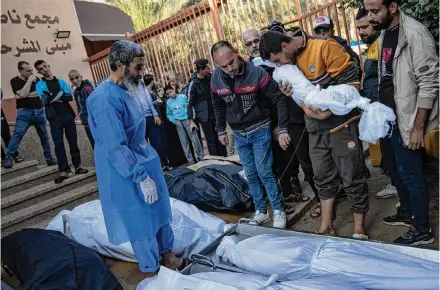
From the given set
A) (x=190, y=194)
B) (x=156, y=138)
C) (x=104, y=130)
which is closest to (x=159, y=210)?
(x=104, y=130)

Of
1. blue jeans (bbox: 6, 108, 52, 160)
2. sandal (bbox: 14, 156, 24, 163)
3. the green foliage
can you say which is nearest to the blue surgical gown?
the green foliage

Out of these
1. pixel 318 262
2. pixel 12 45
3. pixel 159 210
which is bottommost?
pixel 318 262

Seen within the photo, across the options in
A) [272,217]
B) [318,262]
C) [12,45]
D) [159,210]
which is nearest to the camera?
[318,262]

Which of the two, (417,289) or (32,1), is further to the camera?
(32,1)

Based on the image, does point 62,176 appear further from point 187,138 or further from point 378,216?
point 378,216

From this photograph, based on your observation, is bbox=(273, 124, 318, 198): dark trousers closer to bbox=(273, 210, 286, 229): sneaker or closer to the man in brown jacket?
bbox=(273, 210, 286, 229): sneaker

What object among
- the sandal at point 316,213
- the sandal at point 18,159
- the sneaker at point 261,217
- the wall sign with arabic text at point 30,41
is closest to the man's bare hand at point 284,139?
the sneaker at point 261,217

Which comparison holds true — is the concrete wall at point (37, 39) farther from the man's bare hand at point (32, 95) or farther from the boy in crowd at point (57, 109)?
the boy in crowd at point (57, 109)

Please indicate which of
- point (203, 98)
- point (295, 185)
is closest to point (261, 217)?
point (295, 185)

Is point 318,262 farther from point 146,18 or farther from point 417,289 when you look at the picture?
point 146,18

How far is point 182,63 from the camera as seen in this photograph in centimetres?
781

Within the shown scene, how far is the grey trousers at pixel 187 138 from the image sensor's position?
5.61 meters

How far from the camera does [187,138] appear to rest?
225 inches

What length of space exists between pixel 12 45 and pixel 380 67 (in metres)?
8.84
